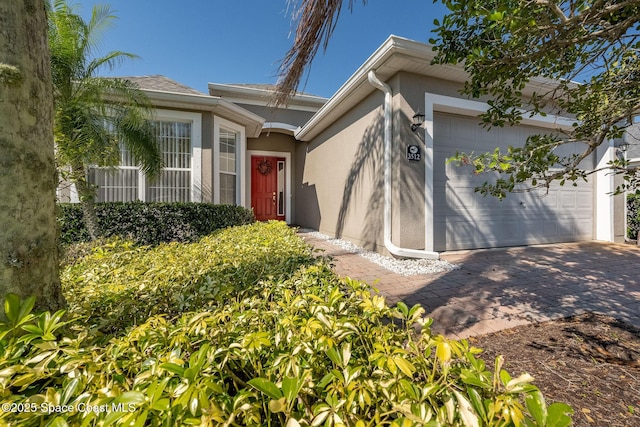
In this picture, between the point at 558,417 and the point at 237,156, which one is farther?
the point at 237,156

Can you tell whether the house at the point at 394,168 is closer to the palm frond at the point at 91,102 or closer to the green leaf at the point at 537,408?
the palm frond at the point at 91,102

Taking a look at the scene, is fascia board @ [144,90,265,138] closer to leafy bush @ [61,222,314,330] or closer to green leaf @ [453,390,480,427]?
leafy bush @ [61,222,314,330]

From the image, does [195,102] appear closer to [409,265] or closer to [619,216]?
[409,265]

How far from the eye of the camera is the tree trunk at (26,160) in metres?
1.01

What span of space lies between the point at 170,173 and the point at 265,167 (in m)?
3.95

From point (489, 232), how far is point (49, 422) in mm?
6417

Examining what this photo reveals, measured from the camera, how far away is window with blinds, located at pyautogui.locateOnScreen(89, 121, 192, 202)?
19.5 feet

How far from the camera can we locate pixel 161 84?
6934mm

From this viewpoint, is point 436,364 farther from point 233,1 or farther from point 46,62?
point 233,1

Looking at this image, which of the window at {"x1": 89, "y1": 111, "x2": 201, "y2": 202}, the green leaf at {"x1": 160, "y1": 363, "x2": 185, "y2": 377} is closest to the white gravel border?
the green leaf at {"x1": 160, "y1": 363, "x2": 185, "y2": 377}

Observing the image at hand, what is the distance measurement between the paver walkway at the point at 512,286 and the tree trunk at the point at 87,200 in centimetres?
418

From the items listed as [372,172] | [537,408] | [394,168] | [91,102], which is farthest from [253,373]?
[91,102]

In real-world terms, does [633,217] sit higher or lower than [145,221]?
higher

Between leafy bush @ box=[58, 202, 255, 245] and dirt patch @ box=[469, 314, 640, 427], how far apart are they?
5175mm
